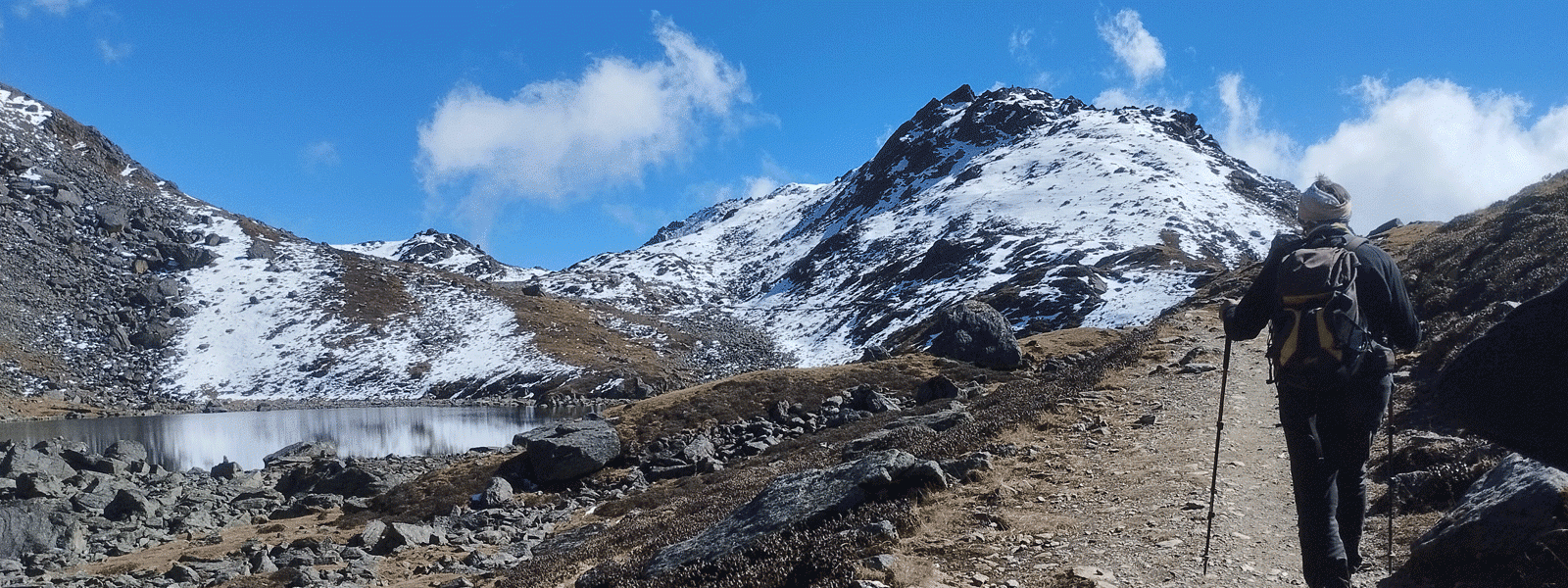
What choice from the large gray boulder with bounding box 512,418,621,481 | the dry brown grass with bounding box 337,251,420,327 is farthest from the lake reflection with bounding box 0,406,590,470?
the dry brown grass with bounding box 337,251,420,327

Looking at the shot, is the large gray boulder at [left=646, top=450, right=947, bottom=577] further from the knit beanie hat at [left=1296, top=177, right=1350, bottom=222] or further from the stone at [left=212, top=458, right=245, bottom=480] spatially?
the stone at [left=212, top=458, right=245, bottom=480]

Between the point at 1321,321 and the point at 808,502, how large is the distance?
240 inches

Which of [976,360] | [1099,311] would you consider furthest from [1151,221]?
[976,360]

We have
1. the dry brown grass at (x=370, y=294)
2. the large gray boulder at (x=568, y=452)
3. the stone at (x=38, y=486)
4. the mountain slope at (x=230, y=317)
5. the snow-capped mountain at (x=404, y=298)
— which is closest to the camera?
the large gray boulder at (x=568, y=452)

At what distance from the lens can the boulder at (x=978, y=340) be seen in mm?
39469

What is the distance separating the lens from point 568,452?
2883cm

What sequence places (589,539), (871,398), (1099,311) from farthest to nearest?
(1099,311), (871,398), (589,539)

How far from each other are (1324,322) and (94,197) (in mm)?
160213

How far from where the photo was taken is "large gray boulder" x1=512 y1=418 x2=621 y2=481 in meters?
28.7

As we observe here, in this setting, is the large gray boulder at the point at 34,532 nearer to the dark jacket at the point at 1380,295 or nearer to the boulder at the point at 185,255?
the dark jacket at the point at 1380,295

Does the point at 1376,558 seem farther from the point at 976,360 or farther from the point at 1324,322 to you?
the point at 976,360

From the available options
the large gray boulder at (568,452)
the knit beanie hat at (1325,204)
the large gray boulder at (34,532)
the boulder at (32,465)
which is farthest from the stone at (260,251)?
the knit beanie hat at (1325,204)

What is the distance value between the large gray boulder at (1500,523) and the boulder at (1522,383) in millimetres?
1619

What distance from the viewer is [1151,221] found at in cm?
A: 13062
